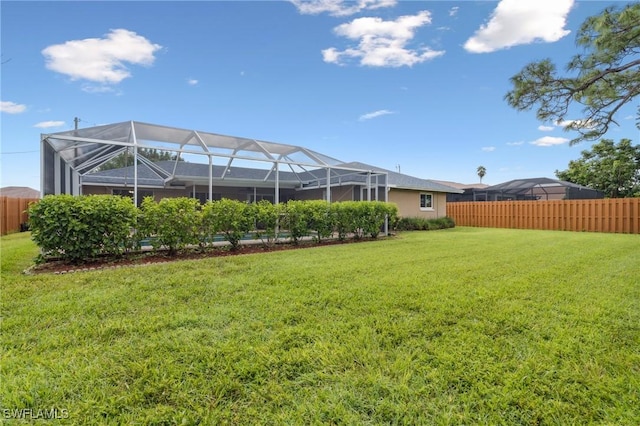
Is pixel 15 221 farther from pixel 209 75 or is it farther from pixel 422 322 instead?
pixel 422 322

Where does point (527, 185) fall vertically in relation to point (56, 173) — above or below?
above

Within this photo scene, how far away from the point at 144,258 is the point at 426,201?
17363 millimetres

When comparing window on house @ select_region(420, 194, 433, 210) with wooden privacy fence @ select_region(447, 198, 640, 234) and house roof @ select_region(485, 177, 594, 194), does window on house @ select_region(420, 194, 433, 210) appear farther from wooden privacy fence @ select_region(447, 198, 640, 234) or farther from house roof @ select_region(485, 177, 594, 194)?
house roof @ select_region(485, 177, 594, 194)

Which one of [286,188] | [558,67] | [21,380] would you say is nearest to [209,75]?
[286,188]

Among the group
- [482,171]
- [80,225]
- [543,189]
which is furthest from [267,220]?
[482,171]

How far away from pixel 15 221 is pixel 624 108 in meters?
23.7

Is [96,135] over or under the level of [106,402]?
over

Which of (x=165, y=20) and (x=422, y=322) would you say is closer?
(x=422, y=322)

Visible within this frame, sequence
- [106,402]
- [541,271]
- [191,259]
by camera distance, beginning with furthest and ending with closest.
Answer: [191,259], [541,271], [106,402]

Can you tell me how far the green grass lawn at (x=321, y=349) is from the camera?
2.10 meters

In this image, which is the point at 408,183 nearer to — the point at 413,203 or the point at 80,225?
the point at 413,203

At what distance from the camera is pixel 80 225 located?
20.8ft

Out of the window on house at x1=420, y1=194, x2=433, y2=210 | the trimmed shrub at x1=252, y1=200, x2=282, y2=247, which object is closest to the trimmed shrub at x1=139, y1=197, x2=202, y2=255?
the trimmed shrub at x1=252, y1=200, x2=282, y2=247

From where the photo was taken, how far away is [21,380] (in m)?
2.33
